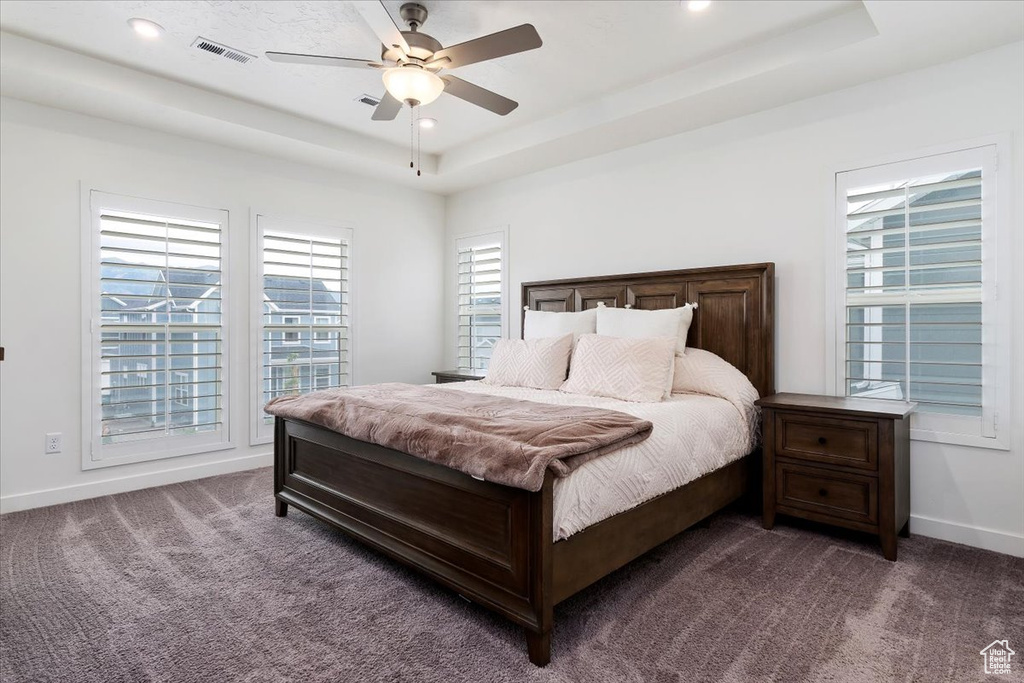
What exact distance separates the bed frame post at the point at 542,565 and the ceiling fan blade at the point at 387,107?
84.4 inches

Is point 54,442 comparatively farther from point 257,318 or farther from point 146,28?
point 146,28

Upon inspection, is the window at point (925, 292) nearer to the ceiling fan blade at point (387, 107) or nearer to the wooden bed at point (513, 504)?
the wooden bed at point (513, 504)

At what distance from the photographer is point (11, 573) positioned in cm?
246

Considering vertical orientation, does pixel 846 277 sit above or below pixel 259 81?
below

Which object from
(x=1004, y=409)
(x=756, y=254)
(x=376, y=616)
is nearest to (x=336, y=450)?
(x=376, y=616)

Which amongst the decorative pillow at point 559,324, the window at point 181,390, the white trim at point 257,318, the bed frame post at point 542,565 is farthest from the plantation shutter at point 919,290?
the window at point 181,390

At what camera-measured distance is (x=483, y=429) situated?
2.05m

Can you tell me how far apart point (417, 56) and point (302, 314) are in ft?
9.08

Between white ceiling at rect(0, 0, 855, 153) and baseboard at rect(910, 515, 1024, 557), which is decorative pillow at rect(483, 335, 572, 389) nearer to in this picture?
white ceiling at rect(0, 0, 855, 153)

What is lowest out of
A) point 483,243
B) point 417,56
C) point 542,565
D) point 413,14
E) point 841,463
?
point 542,565

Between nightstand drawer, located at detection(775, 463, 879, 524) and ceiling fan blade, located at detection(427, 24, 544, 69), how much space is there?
2542mm

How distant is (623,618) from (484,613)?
1.80ft

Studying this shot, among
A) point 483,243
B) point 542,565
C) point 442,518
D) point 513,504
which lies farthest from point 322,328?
point 542,565

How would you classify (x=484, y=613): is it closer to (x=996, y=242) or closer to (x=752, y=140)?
(x=996, y=242)
